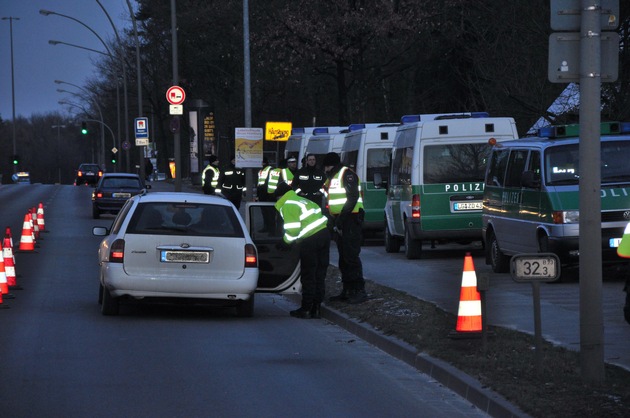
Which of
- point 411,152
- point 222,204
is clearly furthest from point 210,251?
point 411,152

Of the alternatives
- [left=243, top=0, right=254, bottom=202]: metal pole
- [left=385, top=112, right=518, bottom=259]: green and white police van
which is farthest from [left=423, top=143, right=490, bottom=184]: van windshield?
[left=243, top=0, right=254, bottom=202]: metal pole

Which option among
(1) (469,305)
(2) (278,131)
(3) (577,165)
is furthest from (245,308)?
(2) (278,131)

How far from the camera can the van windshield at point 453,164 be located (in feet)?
76.3

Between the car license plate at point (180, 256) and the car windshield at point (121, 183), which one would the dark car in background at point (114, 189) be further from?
the car license plate at point (180, 256)

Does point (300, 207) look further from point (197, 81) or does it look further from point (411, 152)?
point (197, 81)

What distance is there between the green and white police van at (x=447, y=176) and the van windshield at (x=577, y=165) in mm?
4757

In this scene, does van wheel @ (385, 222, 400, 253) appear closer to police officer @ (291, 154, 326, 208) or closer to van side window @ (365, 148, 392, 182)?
van side window @ (365, 148, 392, 182)

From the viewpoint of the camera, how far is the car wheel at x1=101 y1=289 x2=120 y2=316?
49.6ft

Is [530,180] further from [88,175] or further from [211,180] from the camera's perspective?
[88,175]

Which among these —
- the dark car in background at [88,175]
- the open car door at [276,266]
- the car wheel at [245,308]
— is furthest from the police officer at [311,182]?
the dark car in background at [88,175]

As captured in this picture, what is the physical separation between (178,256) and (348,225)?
255cm

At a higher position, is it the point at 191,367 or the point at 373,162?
the point at 373,162

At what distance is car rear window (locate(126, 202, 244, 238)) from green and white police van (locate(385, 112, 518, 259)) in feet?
26.7

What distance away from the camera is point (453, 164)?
23.4m
